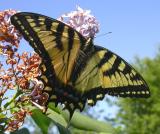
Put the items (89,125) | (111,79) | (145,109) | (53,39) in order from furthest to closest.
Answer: (145,109) → (111,79) → (53,39) → (89,125)

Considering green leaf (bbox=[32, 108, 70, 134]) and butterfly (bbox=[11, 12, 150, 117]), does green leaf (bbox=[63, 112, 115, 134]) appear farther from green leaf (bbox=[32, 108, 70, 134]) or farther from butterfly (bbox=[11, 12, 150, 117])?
butterfly (bbox=[11, 12, 150, 117])

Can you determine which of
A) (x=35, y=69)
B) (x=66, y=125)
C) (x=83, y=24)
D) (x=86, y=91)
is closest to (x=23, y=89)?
(x=35, y=69)

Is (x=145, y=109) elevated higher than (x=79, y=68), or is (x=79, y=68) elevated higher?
(x=145, y=109)

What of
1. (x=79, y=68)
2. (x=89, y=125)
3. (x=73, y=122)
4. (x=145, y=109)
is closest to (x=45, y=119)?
(x=73, y=122)

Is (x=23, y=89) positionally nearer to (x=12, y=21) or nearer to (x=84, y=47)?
(x=12, y=21)

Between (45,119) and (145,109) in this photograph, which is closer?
(45,119)

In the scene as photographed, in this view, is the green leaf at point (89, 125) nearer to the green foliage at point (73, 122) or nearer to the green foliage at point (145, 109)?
the green foliage at point (73, 122)

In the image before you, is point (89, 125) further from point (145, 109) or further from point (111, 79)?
point (145, 109)

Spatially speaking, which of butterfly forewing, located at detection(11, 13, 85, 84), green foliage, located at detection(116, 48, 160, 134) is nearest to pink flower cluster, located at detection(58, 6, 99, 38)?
butterfly forewing, located at detection(11, 13, 85, 84)

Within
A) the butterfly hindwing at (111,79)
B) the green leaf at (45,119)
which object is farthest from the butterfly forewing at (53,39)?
the green leaf at (45,119)
